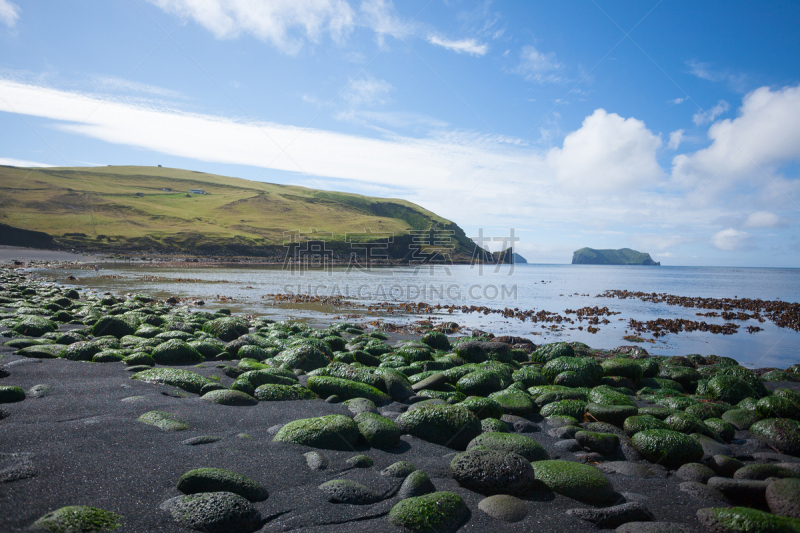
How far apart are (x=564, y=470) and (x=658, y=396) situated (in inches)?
178

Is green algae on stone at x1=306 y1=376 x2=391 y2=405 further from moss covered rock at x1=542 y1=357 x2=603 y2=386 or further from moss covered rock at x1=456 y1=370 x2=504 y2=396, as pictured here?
moss covered rock at x1=542 y1=357 x2=603 y2=386

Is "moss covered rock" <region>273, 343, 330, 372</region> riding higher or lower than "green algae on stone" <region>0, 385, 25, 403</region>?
lower

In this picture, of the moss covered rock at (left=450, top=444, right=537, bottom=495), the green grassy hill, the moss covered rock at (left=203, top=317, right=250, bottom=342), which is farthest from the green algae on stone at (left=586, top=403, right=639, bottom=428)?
the green grassy hill

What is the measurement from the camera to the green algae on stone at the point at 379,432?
439cm

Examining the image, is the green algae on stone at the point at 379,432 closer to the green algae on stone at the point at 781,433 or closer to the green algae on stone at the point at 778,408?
the green algae on stone at the point at 781,433

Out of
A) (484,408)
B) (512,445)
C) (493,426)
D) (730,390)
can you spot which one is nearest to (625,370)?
(730,390)

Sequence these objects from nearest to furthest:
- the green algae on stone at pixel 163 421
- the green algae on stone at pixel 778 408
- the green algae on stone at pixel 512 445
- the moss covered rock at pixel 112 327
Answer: the green algae on stone at pixel 163 421 < the green algae on stone at pixel 512 445 < the green algae on stone at pixel 778 408 < the moss covered rock at pixel 112 327

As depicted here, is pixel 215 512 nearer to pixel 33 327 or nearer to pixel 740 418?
pixel 740 418

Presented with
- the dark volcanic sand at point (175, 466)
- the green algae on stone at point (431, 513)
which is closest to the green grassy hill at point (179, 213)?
the dark volcanic sand at point (175, 466)

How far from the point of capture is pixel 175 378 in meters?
5.81

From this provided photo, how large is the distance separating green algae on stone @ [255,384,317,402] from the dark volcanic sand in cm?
48

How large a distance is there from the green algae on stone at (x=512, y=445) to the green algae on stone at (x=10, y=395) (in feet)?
17.2

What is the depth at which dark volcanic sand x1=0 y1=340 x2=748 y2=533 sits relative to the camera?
2.79 metres

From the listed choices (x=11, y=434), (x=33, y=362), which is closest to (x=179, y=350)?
(x=33, y=362)
